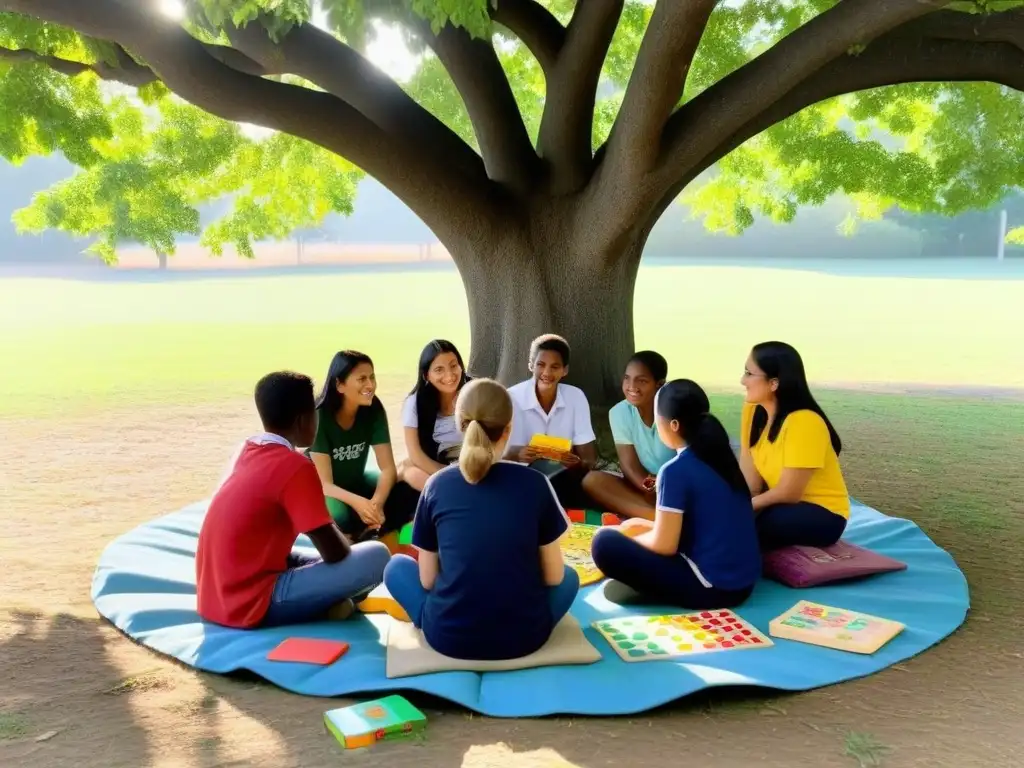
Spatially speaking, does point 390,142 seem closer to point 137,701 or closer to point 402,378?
point 137,701

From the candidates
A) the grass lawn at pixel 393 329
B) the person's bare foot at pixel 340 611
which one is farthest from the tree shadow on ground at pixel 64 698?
the grass lawn at pixel 393 329

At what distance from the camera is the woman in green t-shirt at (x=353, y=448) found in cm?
553

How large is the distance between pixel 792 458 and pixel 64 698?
12.0 feet

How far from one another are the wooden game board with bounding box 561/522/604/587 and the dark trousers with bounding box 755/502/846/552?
928 millimetres

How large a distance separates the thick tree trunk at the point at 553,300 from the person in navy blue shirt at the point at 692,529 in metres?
3.45

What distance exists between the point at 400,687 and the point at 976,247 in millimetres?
50861

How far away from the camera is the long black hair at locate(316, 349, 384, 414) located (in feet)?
18.1

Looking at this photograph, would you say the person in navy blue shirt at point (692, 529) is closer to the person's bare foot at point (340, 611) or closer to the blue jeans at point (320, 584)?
the blue jeans at point (320, 584)

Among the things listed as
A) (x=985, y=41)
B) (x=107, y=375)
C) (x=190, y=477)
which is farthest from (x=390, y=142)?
(x=107, y=375)

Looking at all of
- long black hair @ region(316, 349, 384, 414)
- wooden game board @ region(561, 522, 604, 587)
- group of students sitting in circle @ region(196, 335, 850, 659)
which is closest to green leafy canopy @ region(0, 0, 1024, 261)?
long black hair @ region(316, 349, 384, 414)

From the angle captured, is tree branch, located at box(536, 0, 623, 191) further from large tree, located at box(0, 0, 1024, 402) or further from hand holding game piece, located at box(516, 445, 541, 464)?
hand holding game piece, located at box(516, 445, 541, 464)

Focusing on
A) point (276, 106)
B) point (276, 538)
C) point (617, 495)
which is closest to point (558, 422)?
point (617, 495)

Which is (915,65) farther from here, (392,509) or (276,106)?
(392,509)

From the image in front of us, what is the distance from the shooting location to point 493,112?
8094 mm
